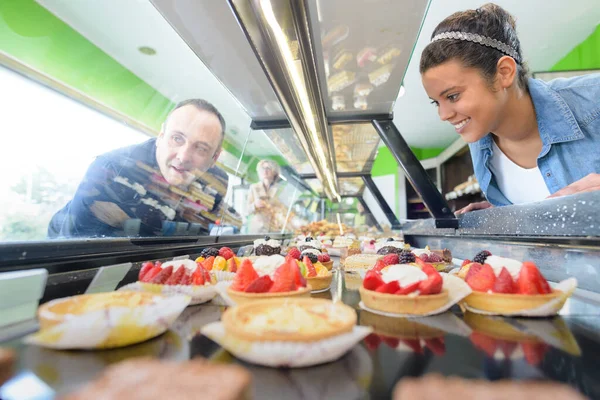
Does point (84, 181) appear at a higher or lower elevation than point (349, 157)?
lower

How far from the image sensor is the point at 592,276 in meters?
1.09

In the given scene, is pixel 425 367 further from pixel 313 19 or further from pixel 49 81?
pixel 49 81

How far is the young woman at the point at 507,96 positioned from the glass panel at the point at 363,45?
0.30 m

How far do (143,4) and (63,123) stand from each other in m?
0.64

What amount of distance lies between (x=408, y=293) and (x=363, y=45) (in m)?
1.36

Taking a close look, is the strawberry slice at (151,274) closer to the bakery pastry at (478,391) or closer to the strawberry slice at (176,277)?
the strawberry slice at (176,277)

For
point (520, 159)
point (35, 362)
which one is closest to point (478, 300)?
point (35, 362)

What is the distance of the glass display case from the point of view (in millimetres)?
646

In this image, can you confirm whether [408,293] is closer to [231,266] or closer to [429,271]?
[429,271]

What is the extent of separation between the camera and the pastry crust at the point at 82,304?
2.27 ft

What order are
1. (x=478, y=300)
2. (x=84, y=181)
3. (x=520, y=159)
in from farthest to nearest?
1. (x=520, y=159)
2. (x=84, y=181)
3. (x=478, y=300)

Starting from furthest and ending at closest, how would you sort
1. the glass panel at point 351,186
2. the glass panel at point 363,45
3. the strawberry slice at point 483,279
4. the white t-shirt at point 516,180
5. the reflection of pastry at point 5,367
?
1. the glass panel at point 351,186
2. the white t-shirt at point 516,180
3. the glass panel at point 363,45
4. the strawberry slice at point 483,279
5. the reflection of pastry at point 5,367

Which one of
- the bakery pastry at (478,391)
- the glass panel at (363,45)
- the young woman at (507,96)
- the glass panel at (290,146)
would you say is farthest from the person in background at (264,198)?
the bakery pastry at (478,391)

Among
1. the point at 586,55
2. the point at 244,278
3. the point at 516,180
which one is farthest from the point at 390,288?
the point at 586,55
